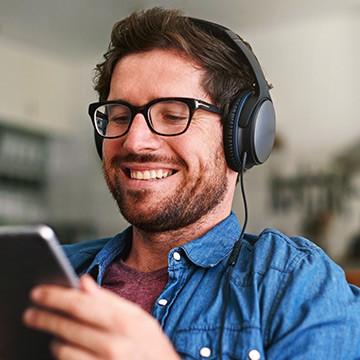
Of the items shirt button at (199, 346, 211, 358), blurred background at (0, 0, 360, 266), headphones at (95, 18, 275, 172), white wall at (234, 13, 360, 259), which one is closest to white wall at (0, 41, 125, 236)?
blurred background at (0, 0, 360, 266)

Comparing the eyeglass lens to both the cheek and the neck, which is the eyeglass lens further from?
the neck

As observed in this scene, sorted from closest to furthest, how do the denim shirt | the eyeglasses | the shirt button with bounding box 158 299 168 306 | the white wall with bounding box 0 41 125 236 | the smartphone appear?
the smartphone, the denim shirt, the shirt button with bounding box 158 299 168 306, the eyeglasses, the white wall with bounding box 0 41 125 236

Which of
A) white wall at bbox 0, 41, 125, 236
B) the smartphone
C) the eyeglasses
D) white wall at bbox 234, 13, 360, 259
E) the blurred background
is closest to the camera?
the smartphone

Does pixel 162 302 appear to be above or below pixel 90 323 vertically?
below

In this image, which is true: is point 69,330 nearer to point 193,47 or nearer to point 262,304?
point 262,304

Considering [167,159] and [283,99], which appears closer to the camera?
[167,159]

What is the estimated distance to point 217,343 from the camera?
2.97ft

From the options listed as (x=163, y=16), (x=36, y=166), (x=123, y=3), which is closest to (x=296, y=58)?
(x=123, y=3)

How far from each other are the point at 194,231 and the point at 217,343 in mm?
296

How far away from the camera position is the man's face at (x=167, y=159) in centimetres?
112

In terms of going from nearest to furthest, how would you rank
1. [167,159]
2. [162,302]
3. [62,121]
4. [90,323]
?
[90,323] → [162,302] → [167,159] → [62,121]

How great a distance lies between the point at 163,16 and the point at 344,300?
0.67m

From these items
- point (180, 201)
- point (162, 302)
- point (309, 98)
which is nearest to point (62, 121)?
point (309, 98)

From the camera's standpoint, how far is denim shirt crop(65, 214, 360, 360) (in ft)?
2.83
